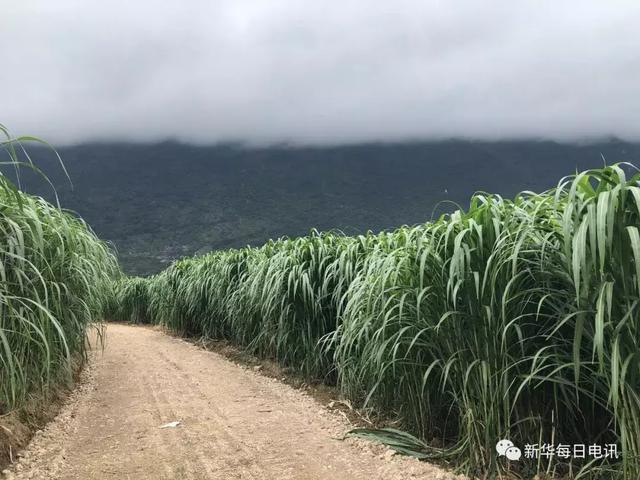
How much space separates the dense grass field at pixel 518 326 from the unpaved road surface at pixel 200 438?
0.41 metres

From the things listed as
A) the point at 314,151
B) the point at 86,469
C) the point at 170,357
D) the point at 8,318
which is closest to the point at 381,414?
the point at 86,469

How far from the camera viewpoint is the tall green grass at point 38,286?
2549mm

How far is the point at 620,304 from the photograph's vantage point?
1.86m

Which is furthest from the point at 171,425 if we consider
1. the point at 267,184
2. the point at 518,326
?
the point at 267,184

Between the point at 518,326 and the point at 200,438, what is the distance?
2134mm

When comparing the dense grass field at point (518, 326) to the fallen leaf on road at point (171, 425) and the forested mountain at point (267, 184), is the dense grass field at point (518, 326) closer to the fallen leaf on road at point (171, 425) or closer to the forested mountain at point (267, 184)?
the fallen leaf on road at point (171, 425)

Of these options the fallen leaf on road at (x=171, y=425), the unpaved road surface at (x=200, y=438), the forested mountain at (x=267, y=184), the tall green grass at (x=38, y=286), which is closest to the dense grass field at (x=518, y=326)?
the unpaved road surface at (x=200, y=438)

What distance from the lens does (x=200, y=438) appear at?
3.11 meters

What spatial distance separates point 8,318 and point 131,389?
2.18 m

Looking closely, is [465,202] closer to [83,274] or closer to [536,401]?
[536,401]

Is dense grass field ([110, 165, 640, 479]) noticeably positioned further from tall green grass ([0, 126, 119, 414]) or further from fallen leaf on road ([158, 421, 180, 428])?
tall green grass ([0, 126, 119, 414])

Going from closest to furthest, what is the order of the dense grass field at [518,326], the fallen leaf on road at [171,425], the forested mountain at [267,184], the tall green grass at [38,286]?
1. the dense grass field at [518,326]
2. the tall green grass at [38,286]
3. the fallen leaf on road at [171,425]
4. the forested mountain at [267,184]

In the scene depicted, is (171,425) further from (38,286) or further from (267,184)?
(267,184)

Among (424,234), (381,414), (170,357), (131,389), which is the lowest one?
(170,357)
